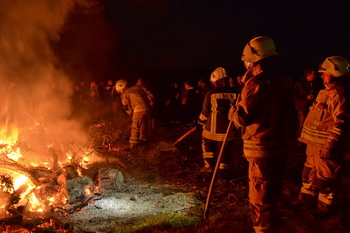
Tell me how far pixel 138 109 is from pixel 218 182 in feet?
11.1

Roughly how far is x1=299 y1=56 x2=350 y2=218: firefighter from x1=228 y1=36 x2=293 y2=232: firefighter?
0.88m

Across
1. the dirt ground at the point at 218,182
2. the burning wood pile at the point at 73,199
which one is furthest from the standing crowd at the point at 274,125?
the burning wood pile at the point at 73,199

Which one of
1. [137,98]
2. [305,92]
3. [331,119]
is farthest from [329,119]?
[137,98]

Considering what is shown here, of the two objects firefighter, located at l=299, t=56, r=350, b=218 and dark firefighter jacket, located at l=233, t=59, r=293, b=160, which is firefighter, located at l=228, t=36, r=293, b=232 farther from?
firefighter, located at l=299, t=56, r=350, b=218

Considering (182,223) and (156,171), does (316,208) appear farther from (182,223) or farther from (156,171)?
(156,171)

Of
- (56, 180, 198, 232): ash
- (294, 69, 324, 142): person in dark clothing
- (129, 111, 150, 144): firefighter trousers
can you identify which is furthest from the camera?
(294, 69, 324, 142): person in dark clothing

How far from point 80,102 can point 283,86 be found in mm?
10419

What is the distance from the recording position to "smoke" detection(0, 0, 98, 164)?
6.50 meters

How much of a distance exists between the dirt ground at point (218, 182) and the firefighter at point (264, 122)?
0.73 meters

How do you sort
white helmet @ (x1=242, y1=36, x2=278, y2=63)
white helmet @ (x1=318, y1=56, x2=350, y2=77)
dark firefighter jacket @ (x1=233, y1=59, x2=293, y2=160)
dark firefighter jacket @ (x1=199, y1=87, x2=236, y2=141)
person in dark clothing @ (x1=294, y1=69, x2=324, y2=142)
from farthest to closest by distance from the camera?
1. person in dark clothing @ (x1=294, y1=69, x2=324, y2=142)
2. dark firefighter jacket @ (x1=199, y1=87, x2=236, y2=141)
3. white helmet @ (x1=318, y1=56, x2=350, y2=77)
4. white helmet @ (x1=242, y1=36, x2=278, y2=63)
5. dark firefighter jacket @ (x1=233, y1=59, x2=293, y2=160)

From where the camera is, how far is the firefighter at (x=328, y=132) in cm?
365

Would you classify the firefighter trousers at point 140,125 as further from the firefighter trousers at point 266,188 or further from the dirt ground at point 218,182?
the firefighter trousers at point 266,188

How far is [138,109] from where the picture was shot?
7.98 meters

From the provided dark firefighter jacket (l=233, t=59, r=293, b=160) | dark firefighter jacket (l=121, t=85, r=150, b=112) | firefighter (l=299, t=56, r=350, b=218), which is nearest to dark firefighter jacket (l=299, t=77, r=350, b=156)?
firefighter (l=299, t=56, r=350, b=218)
